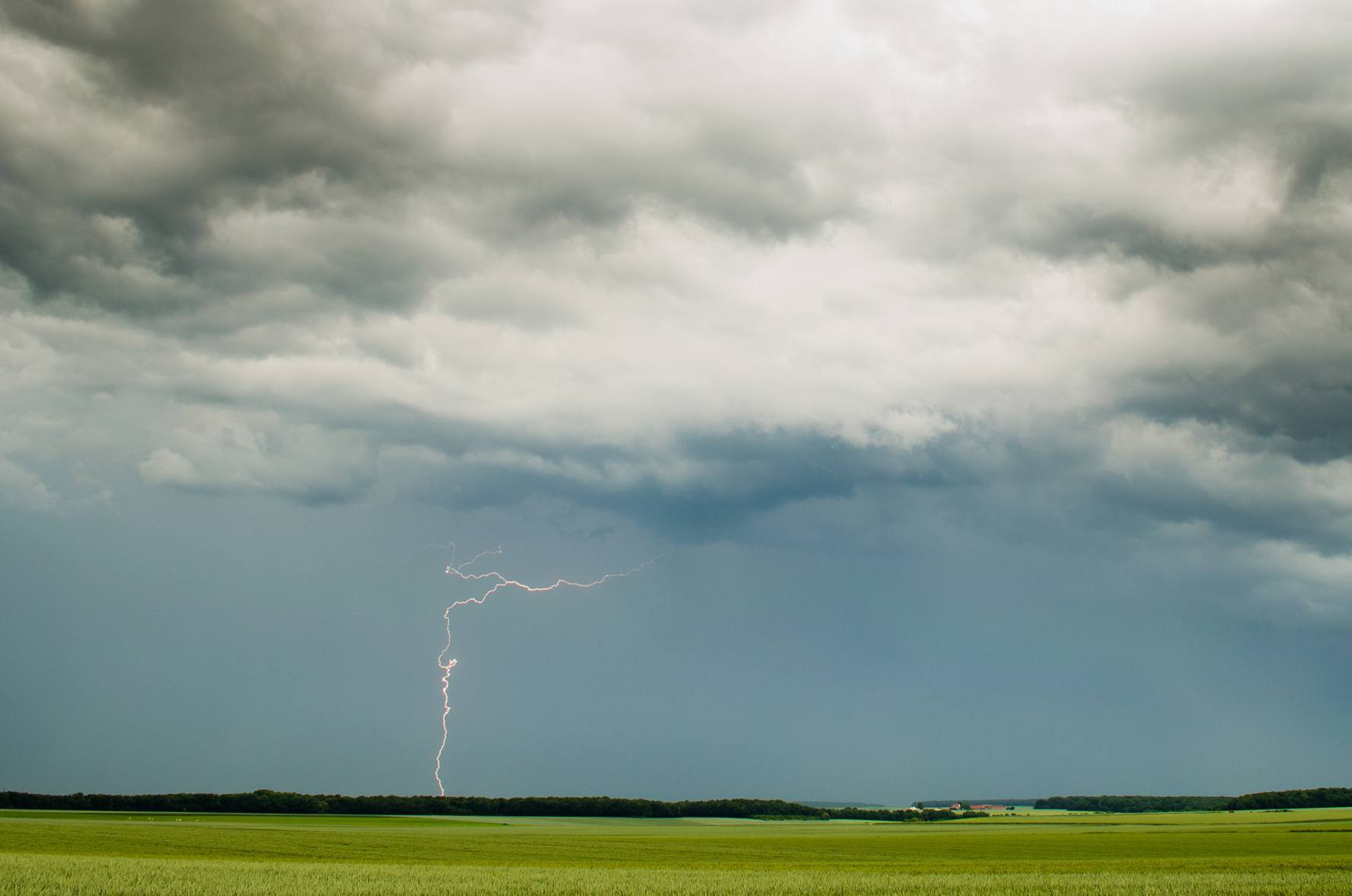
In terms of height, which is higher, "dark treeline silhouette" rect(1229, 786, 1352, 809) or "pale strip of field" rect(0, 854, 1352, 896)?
"pale strip of field" rect(0, 854, 1352, 896)

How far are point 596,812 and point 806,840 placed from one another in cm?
10264

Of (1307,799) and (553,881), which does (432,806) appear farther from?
→ (1307,799)

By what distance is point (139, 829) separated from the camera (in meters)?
81.2

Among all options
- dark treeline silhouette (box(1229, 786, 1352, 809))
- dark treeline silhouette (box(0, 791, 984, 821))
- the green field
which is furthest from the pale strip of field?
dark treeline silhouette (box(1229, 786, 1352, 809))

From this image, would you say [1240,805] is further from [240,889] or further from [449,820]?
[240,889]

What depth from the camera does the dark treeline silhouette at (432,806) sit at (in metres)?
153

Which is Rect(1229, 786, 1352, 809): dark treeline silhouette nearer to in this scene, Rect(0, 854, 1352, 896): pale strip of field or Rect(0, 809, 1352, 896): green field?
Rect(0, 809, 1352, 896): green field

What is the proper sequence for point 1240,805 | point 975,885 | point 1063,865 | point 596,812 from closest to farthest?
1. point 975,885
2. point 1063,865
3. point 596,812
4. point 1240,805

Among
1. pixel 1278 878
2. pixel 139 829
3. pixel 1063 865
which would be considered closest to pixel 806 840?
pixel 1063 865

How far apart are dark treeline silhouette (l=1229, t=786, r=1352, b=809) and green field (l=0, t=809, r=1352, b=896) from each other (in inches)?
4541

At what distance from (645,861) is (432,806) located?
136m

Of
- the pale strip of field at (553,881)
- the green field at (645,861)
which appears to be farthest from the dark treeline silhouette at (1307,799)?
the pale strip of field at (553,881)

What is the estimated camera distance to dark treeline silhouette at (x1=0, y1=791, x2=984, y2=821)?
6029 inches

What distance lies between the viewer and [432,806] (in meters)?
173
